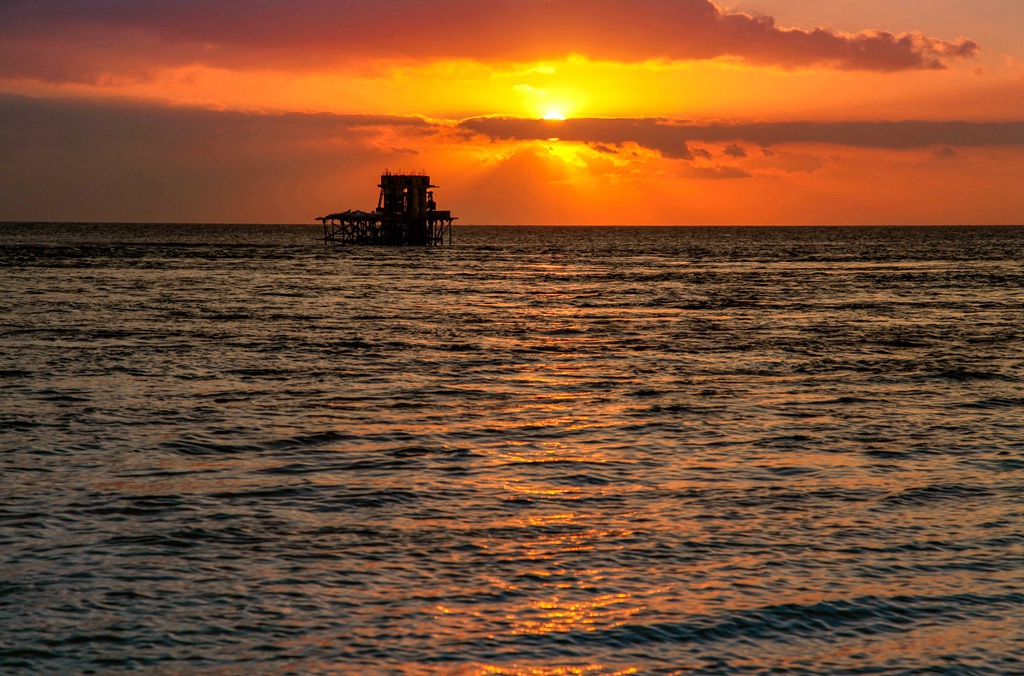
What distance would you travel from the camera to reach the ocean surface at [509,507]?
8.58m

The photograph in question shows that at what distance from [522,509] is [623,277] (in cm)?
6066

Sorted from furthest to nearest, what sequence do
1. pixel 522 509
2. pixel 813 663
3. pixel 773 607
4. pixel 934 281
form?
A: pixel 934 281, pixel 522 509, pixel 773 607, pixel 813 663

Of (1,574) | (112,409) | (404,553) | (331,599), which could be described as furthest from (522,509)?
(112,409)

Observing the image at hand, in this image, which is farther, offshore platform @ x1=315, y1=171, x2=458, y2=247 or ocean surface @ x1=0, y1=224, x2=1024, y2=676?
offshore platform @ x1=315, y1=171, x2=458, y2=247

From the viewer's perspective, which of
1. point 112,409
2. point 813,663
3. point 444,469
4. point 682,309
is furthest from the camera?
point 682,309

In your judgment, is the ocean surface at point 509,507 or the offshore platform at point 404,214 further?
the offshore platform at point 404,214

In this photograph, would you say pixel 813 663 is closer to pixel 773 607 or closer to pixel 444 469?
pixel 773 607

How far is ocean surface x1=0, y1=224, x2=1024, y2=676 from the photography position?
8578 millimetres

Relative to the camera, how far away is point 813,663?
8.24 metres

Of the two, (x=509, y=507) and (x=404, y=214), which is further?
(x=404, y=214)

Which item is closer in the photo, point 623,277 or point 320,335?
point 320,335

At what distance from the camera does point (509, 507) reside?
1239 cm

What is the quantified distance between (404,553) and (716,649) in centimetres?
352

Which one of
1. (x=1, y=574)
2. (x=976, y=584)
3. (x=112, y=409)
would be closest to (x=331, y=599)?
(x=1, y=574)
